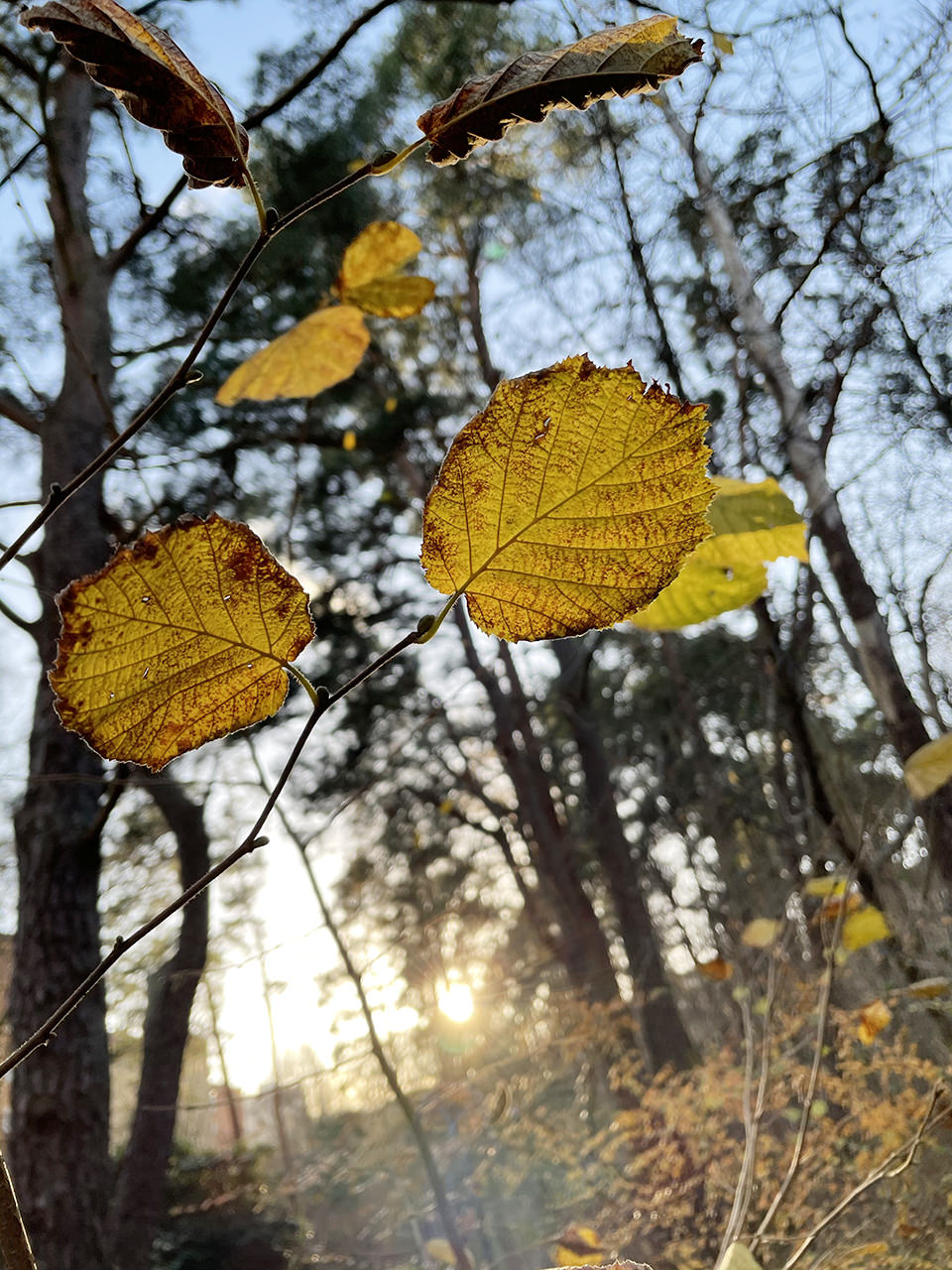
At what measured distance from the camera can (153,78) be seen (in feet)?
0.78

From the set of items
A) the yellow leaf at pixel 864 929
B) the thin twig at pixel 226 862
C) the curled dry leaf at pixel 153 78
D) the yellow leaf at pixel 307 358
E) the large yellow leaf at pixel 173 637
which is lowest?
the yellow leaf at pixel 864 929

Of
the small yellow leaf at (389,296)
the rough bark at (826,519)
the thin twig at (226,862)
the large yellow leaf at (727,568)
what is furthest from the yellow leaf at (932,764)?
the rough bark at (826,519)

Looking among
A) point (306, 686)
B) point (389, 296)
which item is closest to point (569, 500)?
point (306, 686)

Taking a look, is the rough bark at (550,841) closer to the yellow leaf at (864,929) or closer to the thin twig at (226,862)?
the yellow leaf at (864,929)

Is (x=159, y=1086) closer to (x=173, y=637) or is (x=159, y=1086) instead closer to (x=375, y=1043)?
(x=375, y=1043)

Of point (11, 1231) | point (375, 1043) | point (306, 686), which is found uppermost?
point (306, 686)

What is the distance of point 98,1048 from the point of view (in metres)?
1.79

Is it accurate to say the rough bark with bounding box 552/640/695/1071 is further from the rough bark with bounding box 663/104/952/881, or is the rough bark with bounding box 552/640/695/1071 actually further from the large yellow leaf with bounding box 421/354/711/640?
the large yellow leaf with bounding box 421/354/711/640

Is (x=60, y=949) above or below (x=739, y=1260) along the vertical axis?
above

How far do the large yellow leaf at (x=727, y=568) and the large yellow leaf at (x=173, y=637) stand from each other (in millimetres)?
331

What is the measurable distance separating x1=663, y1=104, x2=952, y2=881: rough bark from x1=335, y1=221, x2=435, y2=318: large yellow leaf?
6.05 ft

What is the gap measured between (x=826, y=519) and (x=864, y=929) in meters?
1.33

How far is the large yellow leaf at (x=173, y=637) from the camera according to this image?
0.77ft

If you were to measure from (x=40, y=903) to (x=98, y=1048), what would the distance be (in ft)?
1.19
